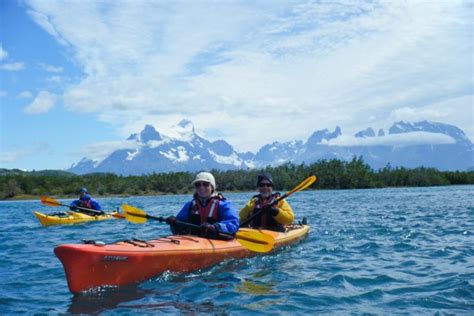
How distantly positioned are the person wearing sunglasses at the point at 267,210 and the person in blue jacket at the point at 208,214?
1.58 meters

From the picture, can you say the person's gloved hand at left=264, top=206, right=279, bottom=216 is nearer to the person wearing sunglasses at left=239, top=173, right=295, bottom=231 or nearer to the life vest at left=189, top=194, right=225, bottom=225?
the person wearing sunglasses at left=239, top=173, right=295, bottom=231

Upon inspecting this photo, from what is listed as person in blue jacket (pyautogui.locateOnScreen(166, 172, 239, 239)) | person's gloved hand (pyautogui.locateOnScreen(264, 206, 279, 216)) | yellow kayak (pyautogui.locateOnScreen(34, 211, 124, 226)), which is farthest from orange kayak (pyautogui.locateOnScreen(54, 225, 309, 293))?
yellow kayak (pyautogui.locateOnScreen(34, 211, 124, 226))

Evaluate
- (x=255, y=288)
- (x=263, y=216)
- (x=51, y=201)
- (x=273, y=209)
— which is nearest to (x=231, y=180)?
(x=51, y=201)

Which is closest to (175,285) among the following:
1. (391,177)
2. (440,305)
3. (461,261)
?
(440,305)

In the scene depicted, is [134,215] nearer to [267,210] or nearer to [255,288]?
[267,210]

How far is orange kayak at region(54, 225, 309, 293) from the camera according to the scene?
6293mm

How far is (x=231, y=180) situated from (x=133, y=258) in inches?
1972

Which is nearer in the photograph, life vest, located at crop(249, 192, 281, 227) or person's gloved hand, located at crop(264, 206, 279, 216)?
person's gloved hand, located at crop(264, 206, 279, 216)

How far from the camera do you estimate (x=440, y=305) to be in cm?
557

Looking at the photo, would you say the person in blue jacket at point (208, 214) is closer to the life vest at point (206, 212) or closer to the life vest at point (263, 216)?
the life vest at point (206, 212)

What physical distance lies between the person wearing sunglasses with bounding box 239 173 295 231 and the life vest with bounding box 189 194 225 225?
162 centimetres

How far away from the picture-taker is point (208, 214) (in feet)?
27.9

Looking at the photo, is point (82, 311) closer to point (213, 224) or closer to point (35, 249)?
point (213, 224)

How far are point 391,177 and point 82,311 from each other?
57.5m
